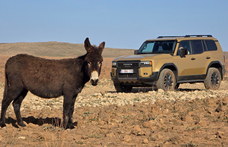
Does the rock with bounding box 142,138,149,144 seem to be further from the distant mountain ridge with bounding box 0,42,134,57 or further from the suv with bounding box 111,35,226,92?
the distant mountain ridge with bounding box 0,42,134,57

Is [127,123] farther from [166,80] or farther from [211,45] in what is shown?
[211,45]

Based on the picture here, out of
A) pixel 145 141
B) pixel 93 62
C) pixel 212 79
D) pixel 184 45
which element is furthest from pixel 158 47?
pixel 145 141

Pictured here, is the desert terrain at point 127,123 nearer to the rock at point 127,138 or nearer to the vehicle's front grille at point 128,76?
the rock at point 127,138

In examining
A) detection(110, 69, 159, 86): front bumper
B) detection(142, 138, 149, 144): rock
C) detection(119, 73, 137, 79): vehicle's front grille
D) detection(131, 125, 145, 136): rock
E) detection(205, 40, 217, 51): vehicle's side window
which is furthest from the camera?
detection(205, 40, 217, 51): vehicle's side window

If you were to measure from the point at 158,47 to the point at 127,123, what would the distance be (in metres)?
7.15

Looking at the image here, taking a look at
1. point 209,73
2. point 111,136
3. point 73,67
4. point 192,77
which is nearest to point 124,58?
point 192,77

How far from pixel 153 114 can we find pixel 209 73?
7143mm

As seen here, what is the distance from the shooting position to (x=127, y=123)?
339 inches

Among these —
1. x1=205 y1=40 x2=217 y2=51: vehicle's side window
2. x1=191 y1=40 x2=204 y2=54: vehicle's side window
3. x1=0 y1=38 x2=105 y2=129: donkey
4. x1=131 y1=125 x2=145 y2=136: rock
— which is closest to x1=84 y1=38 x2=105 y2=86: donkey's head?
x1=0 y1=38 x2=105 y2=129: donkey

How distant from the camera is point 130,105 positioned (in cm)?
1127

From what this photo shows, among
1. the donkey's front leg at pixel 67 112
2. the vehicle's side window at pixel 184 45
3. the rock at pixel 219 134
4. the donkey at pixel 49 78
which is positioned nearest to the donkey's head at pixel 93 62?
the donkey at pixel 49 78

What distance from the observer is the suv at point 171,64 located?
45.2 feet

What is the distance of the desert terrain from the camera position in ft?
Answer: 22.2

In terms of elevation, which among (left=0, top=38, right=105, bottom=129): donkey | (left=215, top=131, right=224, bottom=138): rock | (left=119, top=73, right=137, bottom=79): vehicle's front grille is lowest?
(left=215, top=131, right=224, bottom=138): rock
